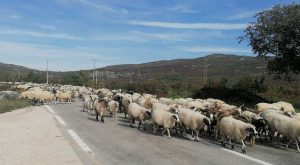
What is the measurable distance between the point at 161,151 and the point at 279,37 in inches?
1013

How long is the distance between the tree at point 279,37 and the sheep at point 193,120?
20947 millimetres

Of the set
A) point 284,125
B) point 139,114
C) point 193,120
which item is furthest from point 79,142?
point 284,125

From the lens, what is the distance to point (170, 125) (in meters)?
18.8

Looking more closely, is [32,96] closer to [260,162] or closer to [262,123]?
[262,123]

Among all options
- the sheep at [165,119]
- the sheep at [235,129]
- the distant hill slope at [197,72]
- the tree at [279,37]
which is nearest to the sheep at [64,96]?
the tree at [279,37]

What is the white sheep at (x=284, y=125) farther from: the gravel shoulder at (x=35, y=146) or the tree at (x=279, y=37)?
the tree at (x=279, y=37)

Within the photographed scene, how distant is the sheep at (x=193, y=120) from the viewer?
58.4 ft

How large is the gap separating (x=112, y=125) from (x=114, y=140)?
553 centimetres

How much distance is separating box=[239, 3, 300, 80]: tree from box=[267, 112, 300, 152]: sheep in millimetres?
20642

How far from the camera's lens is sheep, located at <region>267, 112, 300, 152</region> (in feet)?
52.5

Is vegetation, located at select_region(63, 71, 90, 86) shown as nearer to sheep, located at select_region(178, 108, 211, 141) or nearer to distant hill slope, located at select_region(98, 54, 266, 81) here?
distant hill slope, located at select_region(98, 54, 266, 81)

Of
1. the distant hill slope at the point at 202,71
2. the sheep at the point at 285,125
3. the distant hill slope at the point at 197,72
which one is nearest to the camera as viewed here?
the sheep at the point at 285,125

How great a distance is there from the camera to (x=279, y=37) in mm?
36844

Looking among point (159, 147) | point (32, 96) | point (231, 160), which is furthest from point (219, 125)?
point (32, 96)
